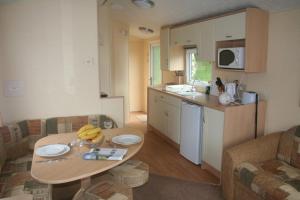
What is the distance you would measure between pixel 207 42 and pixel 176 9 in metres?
0.74

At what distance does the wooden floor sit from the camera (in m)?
3.31

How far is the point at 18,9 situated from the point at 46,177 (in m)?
2.12

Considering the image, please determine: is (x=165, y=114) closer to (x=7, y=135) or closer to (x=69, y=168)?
(x=7, y=135)

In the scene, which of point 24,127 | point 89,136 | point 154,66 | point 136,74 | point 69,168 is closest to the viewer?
point 69,168

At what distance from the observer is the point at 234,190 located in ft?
8.49

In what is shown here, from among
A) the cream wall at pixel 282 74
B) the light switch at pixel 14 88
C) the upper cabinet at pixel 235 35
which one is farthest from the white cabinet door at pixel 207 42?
the light switch at pixel 14 88

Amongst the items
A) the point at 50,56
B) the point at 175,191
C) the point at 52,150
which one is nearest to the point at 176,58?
the point at 50,56

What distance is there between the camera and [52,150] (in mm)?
2021

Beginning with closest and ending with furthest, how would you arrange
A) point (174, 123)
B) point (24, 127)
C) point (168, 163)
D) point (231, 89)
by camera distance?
point (24, 127), point (231, 89), point (168, 163), point (174, 123)

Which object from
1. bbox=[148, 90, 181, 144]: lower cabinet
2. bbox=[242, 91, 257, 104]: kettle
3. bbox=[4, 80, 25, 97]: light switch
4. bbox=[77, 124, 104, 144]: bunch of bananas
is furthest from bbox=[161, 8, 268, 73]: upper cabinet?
bbox=[4, 80, 25, 97]: light switch

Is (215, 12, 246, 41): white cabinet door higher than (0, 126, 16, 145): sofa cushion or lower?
higher

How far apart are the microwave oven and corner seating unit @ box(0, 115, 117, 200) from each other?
171 centimetres

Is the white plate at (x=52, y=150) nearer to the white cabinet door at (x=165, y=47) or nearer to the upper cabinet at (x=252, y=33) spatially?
the upper cabinet at (x=252, y=33)

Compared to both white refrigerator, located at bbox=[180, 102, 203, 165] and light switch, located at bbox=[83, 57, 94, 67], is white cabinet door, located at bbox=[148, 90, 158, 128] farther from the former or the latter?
light switch, located at bbox=[83, 57, 94, 67]
